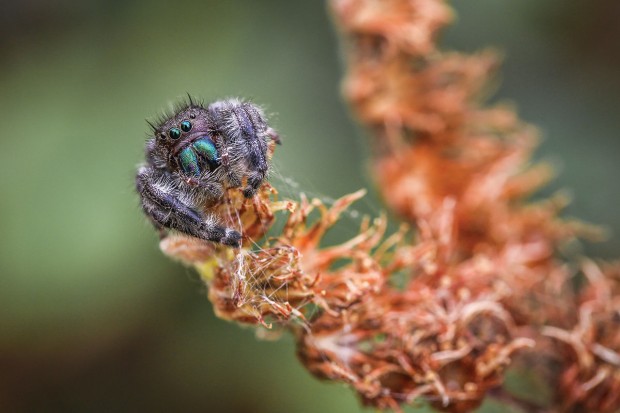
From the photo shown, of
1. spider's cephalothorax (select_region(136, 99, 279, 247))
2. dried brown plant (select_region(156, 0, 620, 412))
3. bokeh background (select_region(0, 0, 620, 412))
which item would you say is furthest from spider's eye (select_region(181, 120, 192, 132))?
bokeh background (select_region(0, 0, 620, 412))

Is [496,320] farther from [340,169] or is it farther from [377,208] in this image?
[340,169]

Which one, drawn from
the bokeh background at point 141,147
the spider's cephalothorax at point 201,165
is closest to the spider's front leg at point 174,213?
the spider's cephalothorax at point 201,165

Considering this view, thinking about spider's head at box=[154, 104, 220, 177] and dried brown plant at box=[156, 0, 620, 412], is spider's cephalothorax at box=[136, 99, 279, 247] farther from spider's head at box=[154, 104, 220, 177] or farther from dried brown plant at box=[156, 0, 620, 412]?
dried brown plant at box=[156, 0, 620, 412]

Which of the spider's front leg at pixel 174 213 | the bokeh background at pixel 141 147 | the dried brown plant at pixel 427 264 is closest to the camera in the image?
the spider's front leg at pixel 174 213

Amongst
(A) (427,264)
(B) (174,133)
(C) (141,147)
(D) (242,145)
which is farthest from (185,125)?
(C) (141,147)

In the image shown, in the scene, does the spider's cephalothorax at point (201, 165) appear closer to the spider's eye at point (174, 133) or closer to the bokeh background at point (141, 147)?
the spider's eye at point (174, 133)

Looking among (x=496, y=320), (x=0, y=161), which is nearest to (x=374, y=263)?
(x=496, y=320)
